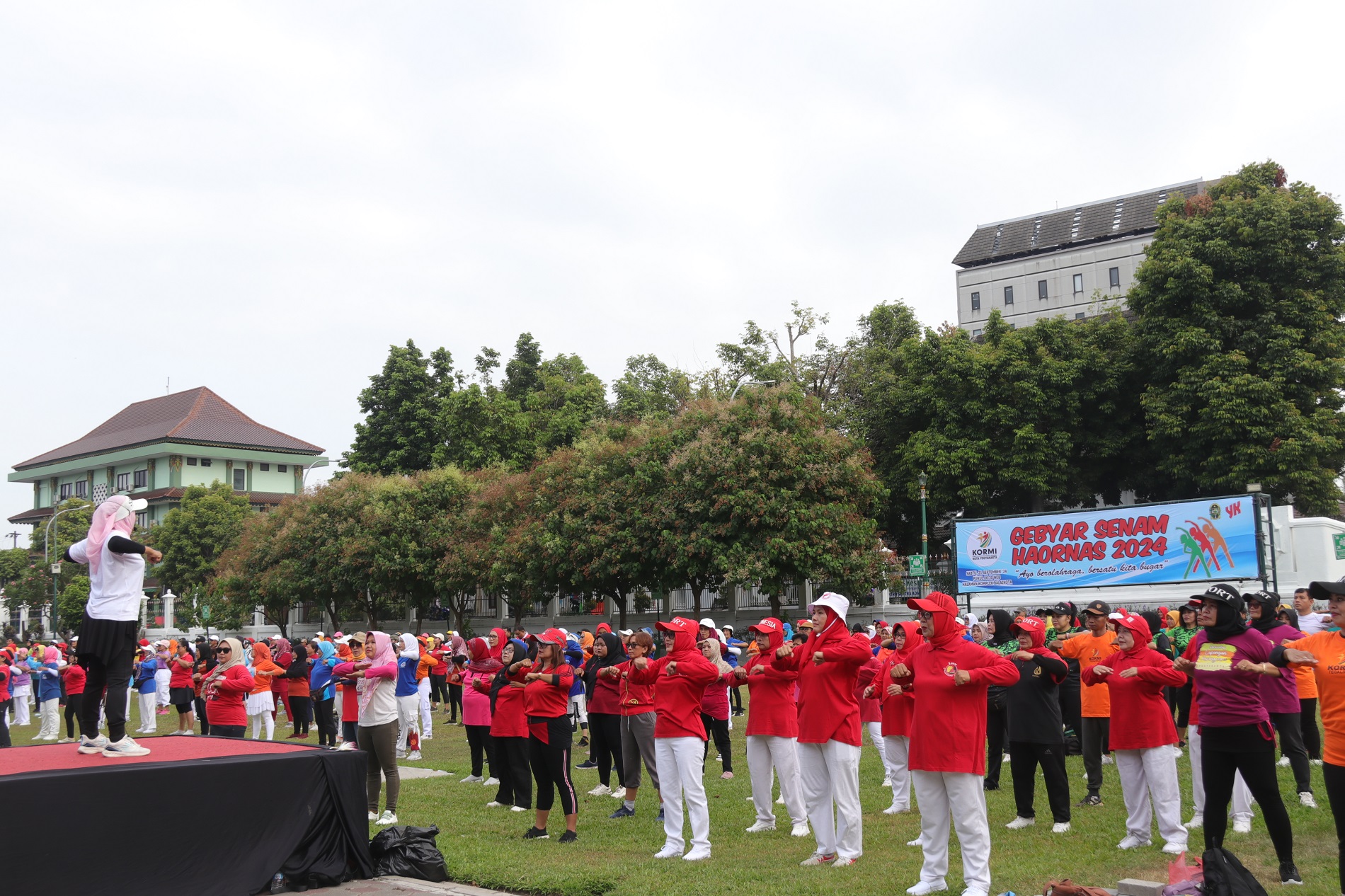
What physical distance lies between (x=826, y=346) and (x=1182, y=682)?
40.3m

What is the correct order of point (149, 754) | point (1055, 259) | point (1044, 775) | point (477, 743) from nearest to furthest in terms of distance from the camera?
1. point (149, 754)
2. point (1044, 775)
3. point (477, 743)
4. point (1055, 259)

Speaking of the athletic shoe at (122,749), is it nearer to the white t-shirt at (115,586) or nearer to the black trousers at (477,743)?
the white t-shirt at (115,586)

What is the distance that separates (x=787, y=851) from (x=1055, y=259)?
2674 inches

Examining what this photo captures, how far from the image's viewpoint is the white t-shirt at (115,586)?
796 centimetres

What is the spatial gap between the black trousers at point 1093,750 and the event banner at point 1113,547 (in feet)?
55.3

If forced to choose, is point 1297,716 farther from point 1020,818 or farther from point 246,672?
point 246,672

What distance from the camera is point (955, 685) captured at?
757 cm

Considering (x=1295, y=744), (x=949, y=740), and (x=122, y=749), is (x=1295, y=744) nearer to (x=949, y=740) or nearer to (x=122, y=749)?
(x=949, y=740)

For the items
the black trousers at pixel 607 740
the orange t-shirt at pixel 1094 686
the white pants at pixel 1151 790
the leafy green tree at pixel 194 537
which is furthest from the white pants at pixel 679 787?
the leafy green tree at pixel 194 537

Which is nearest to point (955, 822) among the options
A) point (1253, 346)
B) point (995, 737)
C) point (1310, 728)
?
point (995, 737)

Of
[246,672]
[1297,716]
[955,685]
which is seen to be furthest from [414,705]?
[1297,716]

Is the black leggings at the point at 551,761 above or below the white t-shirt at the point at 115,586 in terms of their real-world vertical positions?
below

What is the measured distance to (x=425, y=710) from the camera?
63.7ft

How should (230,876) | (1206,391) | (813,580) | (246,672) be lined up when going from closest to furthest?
(230,876)
(246,672)
(813,580)
(1206,391)
